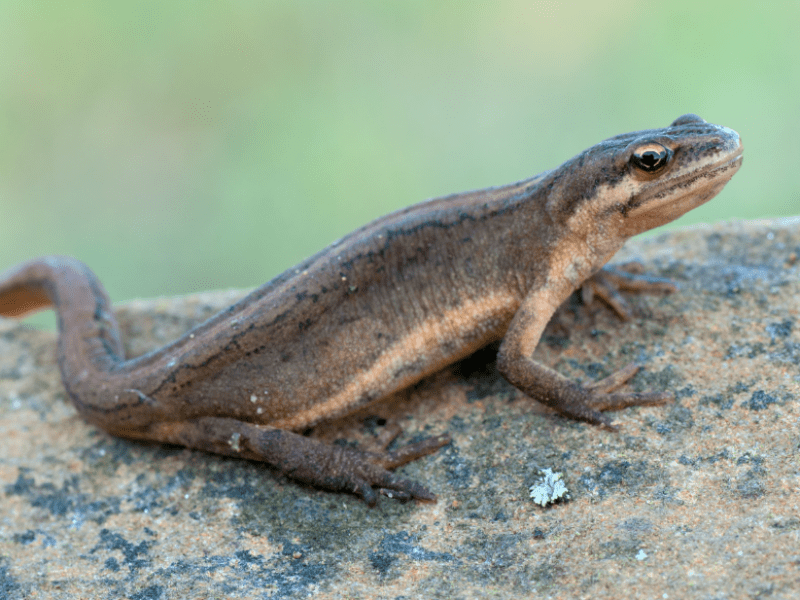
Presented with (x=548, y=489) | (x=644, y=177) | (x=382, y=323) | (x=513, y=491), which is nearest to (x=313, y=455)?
(x=382, y=323)

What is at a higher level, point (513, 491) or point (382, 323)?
point (382, 323)

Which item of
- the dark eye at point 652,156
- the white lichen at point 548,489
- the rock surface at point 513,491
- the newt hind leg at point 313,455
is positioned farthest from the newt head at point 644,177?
the newt hind leg at point 313,455

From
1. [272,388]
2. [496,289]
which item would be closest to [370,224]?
[496,289]

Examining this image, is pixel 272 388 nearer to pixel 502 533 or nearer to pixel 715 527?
pixel 502 533

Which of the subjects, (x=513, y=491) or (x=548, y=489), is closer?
(x=548, y=489)

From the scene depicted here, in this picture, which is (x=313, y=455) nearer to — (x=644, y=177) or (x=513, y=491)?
(x=513, y=491)

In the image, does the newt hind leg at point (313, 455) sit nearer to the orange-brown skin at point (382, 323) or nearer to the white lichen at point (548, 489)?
the orange-brown skin at point (382, 323)

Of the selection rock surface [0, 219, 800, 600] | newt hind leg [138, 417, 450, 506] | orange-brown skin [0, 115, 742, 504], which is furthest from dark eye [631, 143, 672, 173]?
newt hind leg [138, 417, 450, 506]
